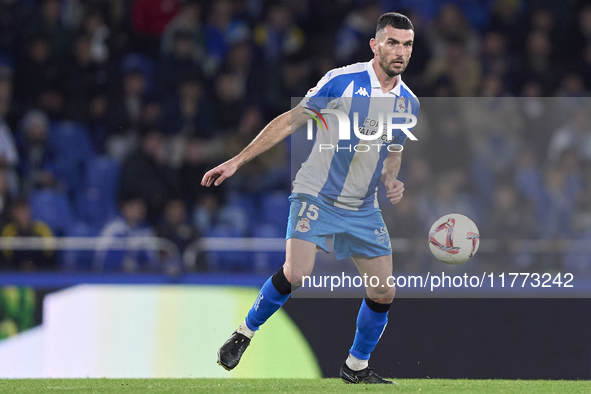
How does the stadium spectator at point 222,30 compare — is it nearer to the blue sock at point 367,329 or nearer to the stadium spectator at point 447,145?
the stadium spectator at point 447,145

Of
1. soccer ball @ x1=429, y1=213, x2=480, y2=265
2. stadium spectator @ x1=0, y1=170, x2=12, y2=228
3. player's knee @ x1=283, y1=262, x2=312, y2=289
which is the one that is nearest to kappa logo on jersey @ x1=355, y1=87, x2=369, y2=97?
soccer ball @ x1=429, y1=213, x2=480, y2=265

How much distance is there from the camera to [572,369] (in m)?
6.82

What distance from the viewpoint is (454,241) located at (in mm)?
5914

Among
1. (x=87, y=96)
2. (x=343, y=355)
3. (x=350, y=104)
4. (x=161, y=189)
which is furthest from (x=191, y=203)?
(x=350, y=104)

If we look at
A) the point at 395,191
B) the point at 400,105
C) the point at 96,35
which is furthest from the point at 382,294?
the point at 96,35

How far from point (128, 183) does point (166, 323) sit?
217 centimetres

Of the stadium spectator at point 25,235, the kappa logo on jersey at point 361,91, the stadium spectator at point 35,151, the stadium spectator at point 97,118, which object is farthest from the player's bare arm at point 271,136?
the stadium spectator at point 97,118

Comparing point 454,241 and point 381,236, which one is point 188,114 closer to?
point 381,236

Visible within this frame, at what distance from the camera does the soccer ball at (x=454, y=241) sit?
233 inches

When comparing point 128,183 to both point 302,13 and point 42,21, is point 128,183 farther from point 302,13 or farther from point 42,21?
point 302,13

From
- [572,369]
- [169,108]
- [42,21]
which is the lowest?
[572,369]

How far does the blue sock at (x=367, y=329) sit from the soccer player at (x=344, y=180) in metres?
0.10

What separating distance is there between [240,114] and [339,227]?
400 cm

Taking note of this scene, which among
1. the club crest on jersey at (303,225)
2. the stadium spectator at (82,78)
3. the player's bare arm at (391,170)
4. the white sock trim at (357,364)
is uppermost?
the stadium spectator at (82,78)
